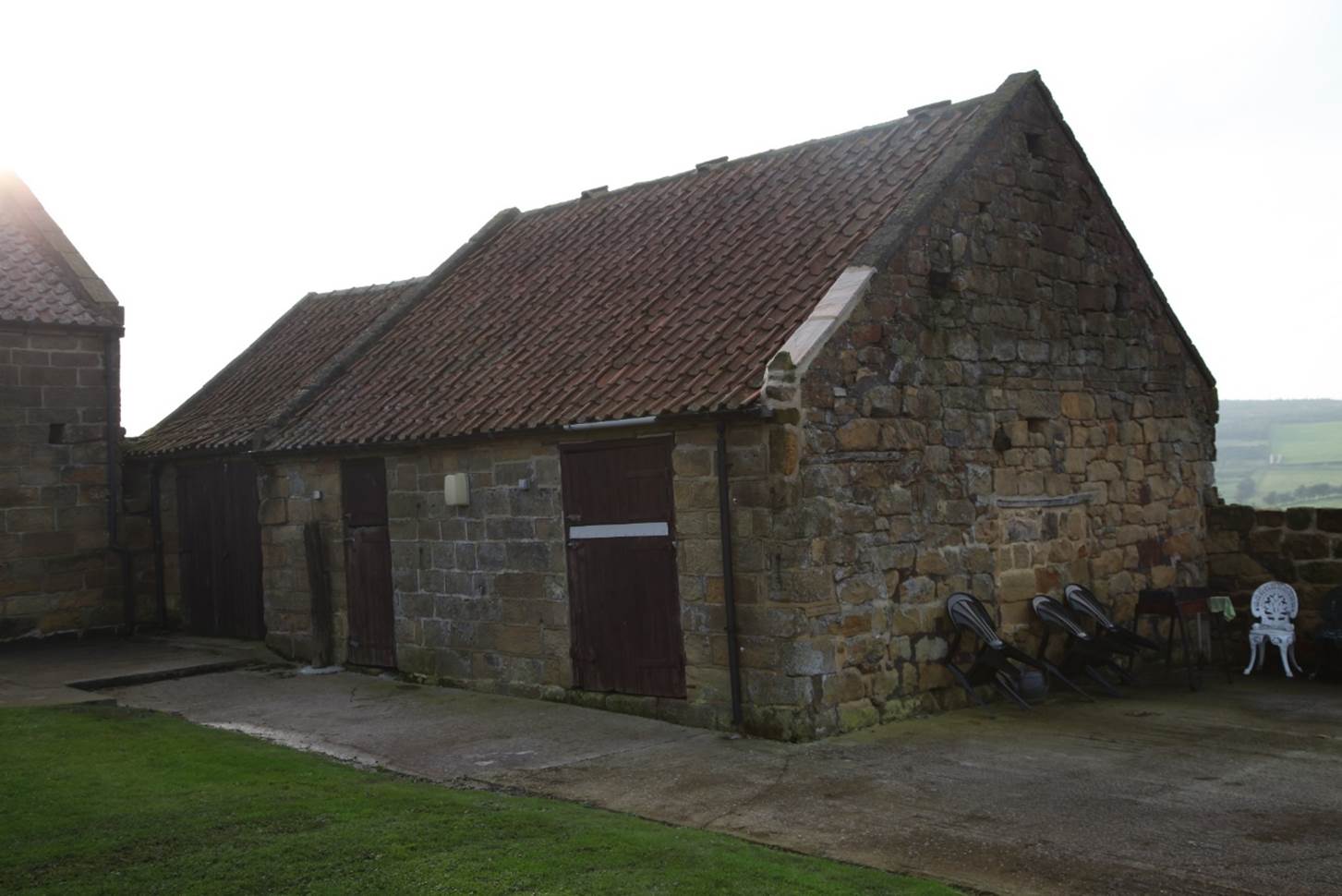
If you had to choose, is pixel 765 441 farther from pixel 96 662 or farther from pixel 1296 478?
pixel 1296 478

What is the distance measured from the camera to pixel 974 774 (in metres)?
9.09

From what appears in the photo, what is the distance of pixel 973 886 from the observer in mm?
6641

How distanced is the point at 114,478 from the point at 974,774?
46.4 ft

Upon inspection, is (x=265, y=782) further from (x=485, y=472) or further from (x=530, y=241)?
(x=530, y=241)

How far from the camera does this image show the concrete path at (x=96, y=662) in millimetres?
13461

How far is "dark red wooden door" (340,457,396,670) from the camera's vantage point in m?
14.3

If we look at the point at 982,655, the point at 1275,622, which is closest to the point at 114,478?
the point at 982,655

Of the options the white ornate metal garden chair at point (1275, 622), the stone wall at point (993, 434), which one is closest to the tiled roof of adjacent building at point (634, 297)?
the stone wall at point (993, 434)

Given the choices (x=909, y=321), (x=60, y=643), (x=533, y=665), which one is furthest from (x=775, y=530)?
(x=60, y=643)

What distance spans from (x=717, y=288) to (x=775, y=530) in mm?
3168

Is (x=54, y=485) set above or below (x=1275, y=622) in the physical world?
above

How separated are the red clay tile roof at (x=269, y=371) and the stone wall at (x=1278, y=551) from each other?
10.4 metres

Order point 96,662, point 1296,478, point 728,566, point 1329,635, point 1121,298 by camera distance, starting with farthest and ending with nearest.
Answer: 1. point 1296,478
2. point 96,662
3. point 1121,298
4. point 1329,635
5. point 728,566

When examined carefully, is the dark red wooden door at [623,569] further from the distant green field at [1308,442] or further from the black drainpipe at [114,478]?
the distant green field at [1308,442]
